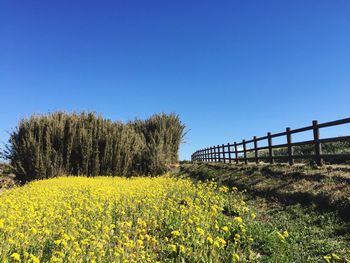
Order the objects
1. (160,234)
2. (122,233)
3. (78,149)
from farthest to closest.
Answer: (78,149)
(160,234)
(122,233)

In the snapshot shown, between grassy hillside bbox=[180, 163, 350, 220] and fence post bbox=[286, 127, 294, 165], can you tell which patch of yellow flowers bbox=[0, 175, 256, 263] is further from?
fence post bbox=[286, 127, 294, 165]

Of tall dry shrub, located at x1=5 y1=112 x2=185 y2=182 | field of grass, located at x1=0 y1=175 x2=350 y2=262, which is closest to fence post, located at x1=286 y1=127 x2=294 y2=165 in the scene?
field of grass, located at x1=0 y1=175 x2=350 y2=262

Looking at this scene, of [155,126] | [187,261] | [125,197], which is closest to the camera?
[187,261]

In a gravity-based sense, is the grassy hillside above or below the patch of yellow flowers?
above

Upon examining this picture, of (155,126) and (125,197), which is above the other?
(155,126)

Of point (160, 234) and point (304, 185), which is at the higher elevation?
point (304, 185)

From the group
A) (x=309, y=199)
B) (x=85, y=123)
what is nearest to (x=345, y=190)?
(x=309, y=199)

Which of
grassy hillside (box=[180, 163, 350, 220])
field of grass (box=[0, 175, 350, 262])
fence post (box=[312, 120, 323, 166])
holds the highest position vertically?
fence post (box=[312, 120, 323, 166])

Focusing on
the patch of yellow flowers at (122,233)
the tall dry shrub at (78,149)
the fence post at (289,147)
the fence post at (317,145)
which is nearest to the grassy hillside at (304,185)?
the fence post at (317,145)

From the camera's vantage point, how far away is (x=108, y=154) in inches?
838

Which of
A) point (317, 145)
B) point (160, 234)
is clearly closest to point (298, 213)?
point (160, 234)

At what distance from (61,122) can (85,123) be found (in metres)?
1.43

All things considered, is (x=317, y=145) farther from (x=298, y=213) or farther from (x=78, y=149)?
(x=78, y=149)

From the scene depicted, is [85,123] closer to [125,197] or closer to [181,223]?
[125,197]
